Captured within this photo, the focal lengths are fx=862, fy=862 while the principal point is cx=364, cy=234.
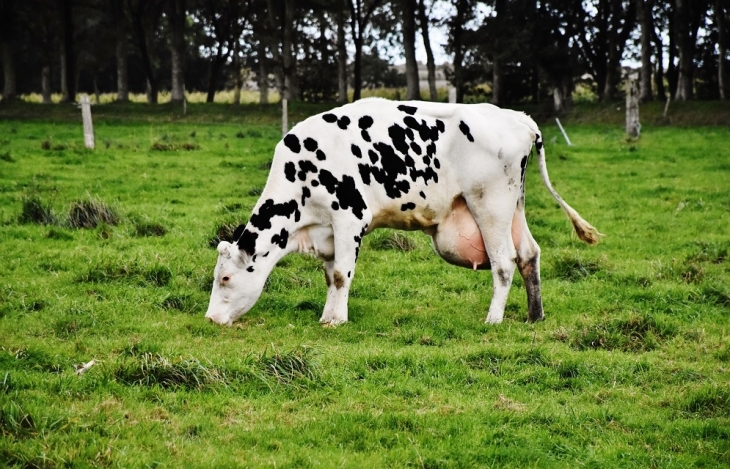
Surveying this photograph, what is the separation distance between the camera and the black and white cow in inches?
374

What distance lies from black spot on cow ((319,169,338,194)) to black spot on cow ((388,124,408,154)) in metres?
0.81

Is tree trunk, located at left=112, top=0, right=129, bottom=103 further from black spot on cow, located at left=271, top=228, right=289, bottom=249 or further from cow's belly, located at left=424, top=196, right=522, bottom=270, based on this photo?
cow's belly, located at left=424, top=196, right=522, bottom=270

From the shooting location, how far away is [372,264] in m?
12.3

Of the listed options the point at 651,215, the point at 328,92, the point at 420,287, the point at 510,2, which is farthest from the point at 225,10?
the point at 420,287

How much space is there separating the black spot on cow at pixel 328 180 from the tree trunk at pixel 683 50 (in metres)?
34.7

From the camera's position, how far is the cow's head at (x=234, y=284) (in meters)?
9.38

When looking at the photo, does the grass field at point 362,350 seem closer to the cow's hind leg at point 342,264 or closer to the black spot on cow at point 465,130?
the cow's hind leg at point 342,264

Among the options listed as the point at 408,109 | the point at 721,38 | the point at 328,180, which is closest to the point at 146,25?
the point at 721,38

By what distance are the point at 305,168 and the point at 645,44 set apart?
112 ft

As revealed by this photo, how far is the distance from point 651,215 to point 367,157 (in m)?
8.19

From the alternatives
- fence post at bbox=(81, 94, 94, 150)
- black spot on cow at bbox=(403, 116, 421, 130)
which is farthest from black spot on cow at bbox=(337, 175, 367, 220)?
fence post at bbox=(81, 94, 94, 150)

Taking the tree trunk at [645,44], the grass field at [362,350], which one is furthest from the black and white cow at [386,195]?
the tree trunk at [645,44]

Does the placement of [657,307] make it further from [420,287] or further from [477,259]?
[420,287]

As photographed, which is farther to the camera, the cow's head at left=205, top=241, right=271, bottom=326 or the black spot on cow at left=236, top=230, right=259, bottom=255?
the black spot on cow at left=236, top=230, right=259, bottom=255
